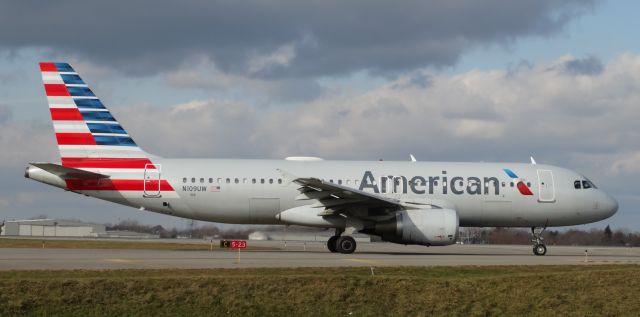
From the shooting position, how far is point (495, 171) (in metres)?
33.1

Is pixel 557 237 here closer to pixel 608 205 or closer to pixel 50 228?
pixel 608 205

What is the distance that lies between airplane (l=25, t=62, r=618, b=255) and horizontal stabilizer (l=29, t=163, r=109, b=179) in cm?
5

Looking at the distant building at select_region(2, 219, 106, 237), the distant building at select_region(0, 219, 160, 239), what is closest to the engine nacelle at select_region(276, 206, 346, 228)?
the distant building at select_region(0, 219, 160, 239)

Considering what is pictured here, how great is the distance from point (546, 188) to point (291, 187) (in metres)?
10.8

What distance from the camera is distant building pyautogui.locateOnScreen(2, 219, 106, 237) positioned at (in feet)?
243

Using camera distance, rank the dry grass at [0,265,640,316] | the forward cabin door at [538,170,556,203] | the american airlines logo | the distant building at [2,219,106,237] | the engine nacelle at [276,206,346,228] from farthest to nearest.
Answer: the distant building at [2,219,106,237] → the forward cabin door at [538,170,556,203] → the american airlines logo → the engine nacelle at [276,206,346,228] → the dry grass at [0,265,640,316]

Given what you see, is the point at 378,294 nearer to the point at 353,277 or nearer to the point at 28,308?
the point at 353,277

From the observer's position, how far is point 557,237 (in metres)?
61.5

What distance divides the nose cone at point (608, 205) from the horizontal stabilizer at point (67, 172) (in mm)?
20757

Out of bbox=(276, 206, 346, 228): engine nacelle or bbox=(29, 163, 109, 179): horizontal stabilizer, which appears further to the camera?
bbox=(276, 206, 346, 228): engine nacelle

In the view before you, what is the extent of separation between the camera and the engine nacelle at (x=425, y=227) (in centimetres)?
2916

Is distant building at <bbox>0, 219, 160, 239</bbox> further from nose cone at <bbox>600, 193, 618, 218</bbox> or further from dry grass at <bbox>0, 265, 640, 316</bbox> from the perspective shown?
dry grass at <bbox>0, 265, 640, 316</bbox>

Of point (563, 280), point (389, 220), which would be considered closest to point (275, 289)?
point (563, 280)

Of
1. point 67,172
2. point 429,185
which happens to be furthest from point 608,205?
point 67,172
